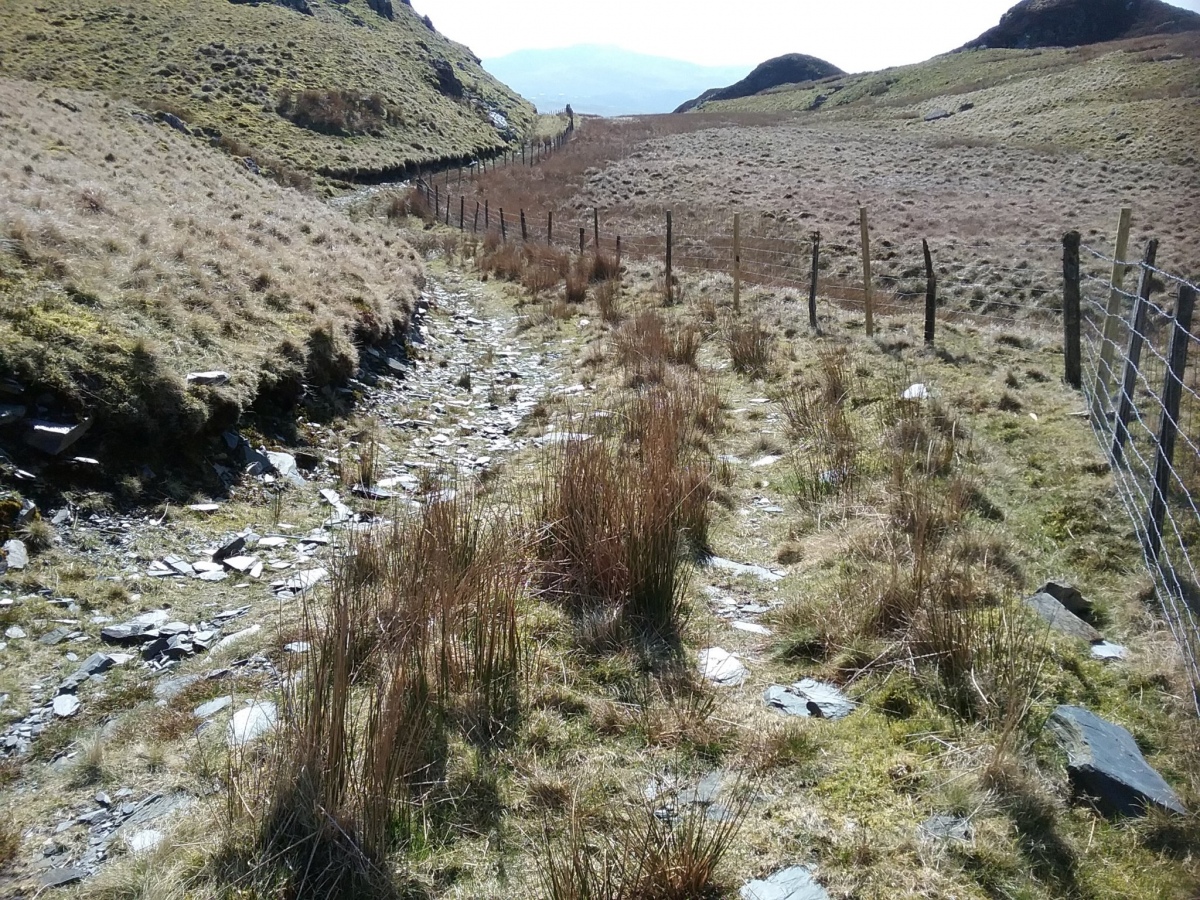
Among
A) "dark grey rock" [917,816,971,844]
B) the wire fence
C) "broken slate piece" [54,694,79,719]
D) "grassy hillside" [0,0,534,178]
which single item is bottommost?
"broken slate piece" [54,694,79,719]

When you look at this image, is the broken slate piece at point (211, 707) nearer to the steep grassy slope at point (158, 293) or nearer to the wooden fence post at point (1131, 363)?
the steep grassy slope at point (158, 293)

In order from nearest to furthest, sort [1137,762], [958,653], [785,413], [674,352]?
1. [1137,762]
2. [958,653]
3. [785,413]
4. [674,352]

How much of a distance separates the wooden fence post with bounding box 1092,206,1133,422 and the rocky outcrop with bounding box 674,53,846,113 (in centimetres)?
13281

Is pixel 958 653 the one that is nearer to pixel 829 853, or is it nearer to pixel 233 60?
pixel 829 853

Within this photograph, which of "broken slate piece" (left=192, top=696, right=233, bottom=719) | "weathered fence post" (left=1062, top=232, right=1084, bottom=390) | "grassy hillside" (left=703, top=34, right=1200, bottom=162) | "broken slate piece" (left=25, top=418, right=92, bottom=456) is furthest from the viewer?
"grassy hillside" (left=703, top=34, right=1200, bottom=162)

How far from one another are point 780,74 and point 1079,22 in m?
45.5

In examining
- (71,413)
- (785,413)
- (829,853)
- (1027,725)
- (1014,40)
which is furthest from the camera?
(1014,40)

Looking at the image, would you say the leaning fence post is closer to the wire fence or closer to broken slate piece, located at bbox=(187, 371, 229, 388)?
the wire fence

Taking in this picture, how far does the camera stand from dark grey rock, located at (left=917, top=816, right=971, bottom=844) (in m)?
2.91

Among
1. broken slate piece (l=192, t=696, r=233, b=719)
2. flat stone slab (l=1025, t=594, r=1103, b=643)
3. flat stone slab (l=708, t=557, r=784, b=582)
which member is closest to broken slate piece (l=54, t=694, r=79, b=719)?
broken slate piece (l=192, t=696, r=233, b=719)

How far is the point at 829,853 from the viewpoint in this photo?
289cm

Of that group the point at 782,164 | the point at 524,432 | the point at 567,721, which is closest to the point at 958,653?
the point at 567,721

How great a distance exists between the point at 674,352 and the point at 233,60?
4431 centimetres

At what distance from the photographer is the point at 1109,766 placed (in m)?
3.11
